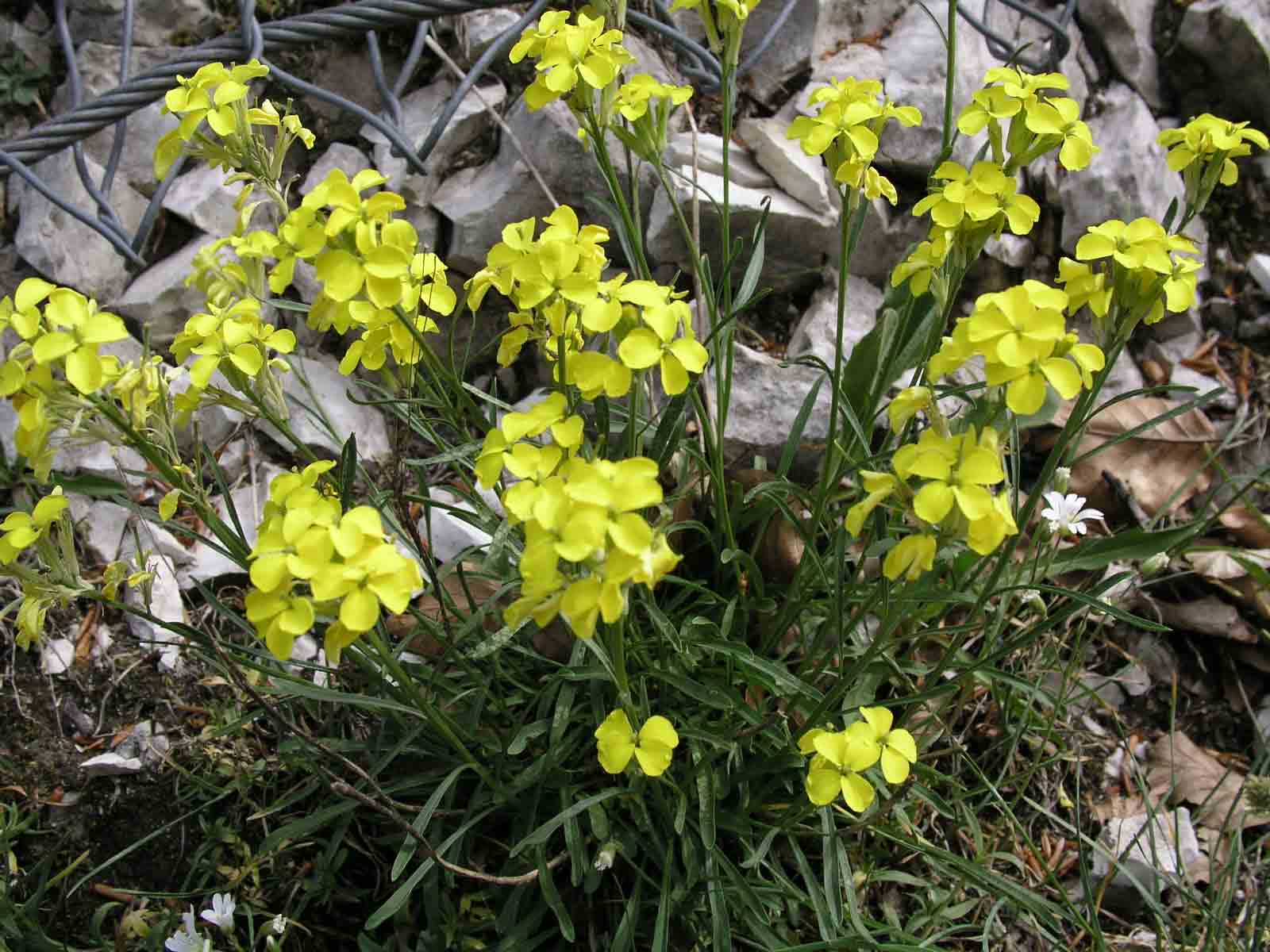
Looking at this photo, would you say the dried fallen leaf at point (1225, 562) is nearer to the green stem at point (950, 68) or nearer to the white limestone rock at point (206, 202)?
the green stem at point (950, 68)

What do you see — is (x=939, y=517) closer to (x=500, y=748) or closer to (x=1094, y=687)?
(x=500, y=748)

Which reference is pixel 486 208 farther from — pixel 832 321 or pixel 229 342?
pixel 229 342

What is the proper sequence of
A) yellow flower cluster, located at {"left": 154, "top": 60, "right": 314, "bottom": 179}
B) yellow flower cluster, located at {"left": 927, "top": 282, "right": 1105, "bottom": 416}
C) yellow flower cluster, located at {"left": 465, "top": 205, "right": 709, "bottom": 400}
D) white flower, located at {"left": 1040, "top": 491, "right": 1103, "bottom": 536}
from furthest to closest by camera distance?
white flower, located at {"left": 1040, "top": 491, "right": 1103, "bottom": 536}
yellow flower cluster, located at {"left": 154, "top": 60, "right": 314, "bottom": 179}
yellow flower cluster, located at {"left": 465, "top": 205, "right": 709, "bottom": 400}
yellow flower cluster, located at {"left": 927, "top": 282, "right": 1105, "bottom": 416}

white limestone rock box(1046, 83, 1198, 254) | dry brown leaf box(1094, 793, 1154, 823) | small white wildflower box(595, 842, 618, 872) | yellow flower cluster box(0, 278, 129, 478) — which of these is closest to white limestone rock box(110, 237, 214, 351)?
yellow flower cluster box(0, 278, 129, 478)

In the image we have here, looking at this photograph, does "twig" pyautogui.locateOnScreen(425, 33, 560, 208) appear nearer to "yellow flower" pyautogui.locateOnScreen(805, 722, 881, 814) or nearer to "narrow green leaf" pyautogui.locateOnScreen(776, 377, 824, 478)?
"narrow green leaf" pyautogui.locateOnScreen(776, 377, 824, 478)

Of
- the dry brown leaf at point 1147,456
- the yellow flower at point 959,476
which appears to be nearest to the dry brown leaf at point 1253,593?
the dry brown leaf at point 1147,456

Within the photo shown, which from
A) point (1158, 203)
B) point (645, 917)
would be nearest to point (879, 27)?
point (1158, 203)
